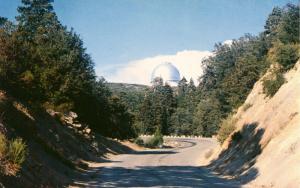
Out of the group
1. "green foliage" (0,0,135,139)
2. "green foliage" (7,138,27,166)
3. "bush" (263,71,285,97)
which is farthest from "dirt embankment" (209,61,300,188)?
"green foliage" (0,0,135,139)

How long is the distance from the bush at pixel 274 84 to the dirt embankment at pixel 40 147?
52.3ft

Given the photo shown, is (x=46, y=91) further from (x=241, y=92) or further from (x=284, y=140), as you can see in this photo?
(x=241, y=92)

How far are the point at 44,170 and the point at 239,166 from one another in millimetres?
13802

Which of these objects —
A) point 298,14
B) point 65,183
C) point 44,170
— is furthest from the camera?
point 298,14

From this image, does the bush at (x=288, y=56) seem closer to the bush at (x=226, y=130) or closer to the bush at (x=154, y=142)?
the bush at (x=226, y=130)

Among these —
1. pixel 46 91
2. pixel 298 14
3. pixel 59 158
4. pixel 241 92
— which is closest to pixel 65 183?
pixel 59 158

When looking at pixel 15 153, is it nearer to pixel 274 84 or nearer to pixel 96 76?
pixel 274 84

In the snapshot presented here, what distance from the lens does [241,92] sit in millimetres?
70500

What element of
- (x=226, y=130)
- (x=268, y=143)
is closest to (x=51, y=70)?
(x=226, y=130)

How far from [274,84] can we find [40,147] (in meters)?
20.4

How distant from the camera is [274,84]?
3791 centimetres

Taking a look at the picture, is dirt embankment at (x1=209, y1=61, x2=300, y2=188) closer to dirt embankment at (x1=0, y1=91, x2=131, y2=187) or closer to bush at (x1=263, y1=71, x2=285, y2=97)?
bush at (x1=263, y1=71, x2=285, y2=97)

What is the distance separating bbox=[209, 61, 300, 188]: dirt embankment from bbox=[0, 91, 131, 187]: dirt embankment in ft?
32.1

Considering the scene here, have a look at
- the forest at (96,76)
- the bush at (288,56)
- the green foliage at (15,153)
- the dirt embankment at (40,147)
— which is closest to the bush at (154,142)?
the forest at (96,76)
